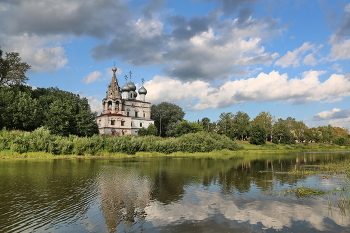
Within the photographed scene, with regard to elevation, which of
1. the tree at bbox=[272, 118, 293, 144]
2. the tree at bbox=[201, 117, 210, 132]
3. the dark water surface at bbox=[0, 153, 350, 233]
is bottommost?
the dark water surface at bbox=[0, 153, 350, 233]

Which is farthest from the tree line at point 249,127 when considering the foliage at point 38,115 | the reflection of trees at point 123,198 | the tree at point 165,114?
→ the reflection of trees at point 123,198

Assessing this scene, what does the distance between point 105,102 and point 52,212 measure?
58426 mm

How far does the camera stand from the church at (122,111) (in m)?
64.2

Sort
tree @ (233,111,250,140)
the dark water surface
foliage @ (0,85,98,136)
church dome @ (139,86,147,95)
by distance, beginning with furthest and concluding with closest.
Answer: tree @ (233,111,250,140), church dome @ (139,86,147,95), foliage @ (0,85,98,136), the dark water surface

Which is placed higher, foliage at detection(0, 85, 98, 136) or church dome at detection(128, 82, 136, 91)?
church dome at detection(128, 82, 136, 91)

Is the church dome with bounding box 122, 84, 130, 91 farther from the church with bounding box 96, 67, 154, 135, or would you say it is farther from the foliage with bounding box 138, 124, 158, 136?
the foliage with bounding box 138, 124, 158, 136

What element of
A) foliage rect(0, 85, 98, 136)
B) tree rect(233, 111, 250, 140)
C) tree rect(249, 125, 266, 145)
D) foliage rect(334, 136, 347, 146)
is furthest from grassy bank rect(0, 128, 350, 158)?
foliage rect(334, 136, 347, 146)

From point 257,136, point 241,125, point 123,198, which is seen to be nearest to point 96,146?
point 123,198

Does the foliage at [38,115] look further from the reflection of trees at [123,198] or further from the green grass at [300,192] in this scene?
the green grass at [300,192]

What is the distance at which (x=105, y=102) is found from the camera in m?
67.1

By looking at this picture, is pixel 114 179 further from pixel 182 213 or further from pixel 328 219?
pixel 328 219

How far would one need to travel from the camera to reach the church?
6425 centimetres

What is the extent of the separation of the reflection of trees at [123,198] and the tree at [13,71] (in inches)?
1754

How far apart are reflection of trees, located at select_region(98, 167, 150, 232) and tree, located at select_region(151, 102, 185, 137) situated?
67106 mm
